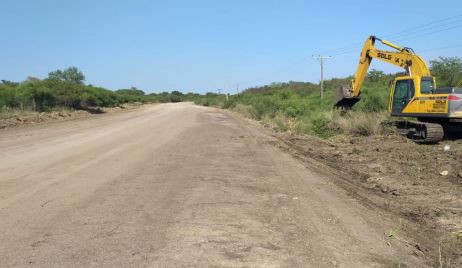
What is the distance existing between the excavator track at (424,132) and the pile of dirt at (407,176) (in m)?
0.30

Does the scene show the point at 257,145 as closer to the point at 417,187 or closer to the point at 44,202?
the point at 417,187

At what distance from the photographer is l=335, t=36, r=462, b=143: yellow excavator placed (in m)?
16.9

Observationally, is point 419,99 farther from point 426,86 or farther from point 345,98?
point 345,98

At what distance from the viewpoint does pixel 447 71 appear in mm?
32719

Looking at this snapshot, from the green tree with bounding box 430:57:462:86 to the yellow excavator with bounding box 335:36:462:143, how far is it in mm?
11591

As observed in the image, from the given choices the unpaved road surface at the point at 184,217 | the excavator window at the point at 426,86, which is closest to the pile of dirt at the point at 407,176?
the unpaved road surface at the point at 184,217

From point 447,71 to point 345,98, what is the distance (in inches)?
508

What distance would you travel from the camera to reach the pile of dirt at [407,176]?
23.7 ft

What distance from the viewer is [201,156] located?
1272 cm

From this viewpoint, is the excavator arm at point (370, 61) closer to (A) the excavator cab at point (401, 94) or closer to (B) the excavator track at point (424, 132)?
(A) the excavator cab at point (401, 94)

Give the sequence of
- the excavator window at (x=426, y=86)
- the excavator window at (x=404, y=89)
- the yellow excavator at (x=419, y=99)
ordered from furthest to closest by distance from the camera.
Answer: the excavator window at (x=404, y=89), the excavator window at (x=426, y=86), the yellow excavator at (x=419, y=99)

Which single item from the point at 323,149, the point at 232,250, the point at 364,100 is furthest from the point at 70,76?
the point at 232,250

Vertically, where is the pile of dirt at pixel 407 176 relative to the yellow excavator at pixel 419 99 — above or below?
below

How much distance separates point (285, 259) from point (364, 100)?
2405 centimetres
